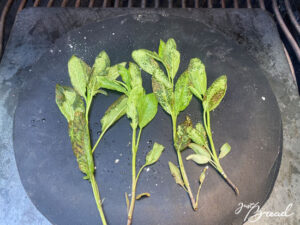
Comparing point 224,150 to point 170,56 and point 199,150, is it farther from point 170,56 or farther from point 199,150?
point 170,56

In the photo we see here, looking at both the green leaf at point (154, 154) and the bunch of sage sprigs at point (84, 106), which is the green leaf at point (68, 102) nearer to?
the bunch of sage sprigs at point (84, 106)

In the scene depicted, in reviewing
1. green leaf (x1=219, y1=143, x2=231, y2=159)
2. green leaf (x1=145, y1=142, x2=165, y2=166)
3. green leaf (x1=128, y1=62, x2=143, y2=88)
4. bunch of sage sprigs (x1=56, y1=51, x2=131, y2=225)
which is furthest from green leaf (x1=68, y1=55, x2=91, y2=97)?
green leaf (x1=219, y1=143, x2=231, y2=159)

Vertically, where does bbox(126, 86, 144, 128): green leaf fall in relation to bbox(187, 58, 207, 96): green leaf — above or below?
below

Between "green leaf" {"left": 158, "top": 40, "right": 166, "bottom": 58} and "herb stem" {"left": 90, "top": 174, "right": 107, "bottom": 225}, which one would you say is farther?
"green leaf" {"left": 158, "top": 40, "right": 166, "bottom": 58}

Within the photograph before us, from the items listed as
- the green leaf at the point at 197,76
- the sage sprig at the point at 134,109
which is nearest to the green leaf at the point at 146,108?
the sage sprig at the point at 134,109

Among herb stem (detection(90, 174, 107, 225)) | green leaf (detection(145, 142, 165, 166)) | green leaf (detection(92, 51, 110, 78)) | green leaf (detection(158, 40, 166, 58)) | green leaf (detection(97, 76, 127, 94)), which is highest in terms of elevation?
green leaf (detection(158, 40, 166, 58))

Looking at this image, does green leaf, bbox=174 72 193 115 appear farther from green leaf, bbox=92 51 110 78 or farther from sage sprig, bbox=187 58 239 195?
green leaf, bbox=92 51 110 78

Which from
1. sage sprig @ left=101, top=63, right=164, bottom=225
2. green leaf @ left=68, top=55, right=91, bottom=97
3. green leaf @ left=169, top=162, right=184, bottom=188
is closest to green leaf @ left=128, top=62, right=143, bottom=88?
sage sprig @ left=101, top=63, right=164, bottom=225
